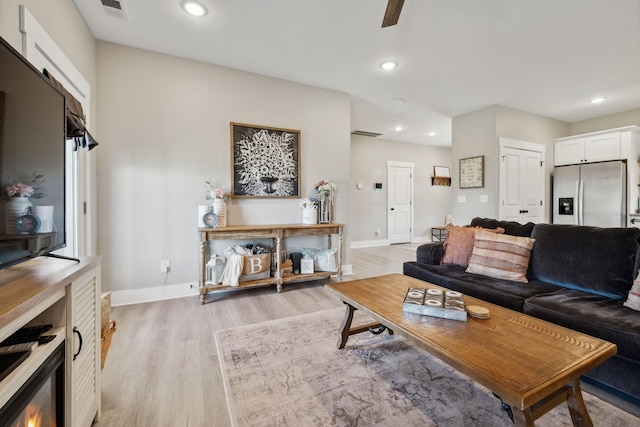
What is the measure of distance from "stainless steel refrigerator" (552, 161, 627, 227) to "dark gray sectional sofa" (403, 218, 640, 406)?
3145 mm

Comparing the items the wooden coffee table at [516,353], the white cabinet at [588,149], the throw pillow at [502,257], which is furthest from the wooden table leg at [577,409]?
the white cabinet at [588,149]

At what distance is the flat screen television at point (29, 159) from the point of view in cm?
87

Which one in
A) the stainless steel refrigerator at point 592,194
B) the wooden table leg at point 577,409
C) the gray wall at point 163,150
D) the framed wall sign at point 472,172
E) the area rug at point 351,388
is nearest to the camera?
the wooden table leg at point 577,409

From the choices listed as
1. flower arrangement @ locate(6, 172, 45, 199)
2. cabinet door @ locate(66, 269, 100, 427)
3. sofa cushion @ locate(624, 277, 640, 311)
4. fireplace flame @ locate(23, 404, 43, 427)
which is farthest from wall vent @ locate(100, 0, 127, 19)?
sofa cushion @ locate(624, 277, 640, 311)

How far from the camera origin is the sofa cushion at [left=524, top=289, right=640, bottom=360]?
51.8 inches

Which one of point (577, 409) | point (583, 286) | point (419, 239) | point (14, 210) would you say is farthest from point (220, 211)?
point (419, 239)

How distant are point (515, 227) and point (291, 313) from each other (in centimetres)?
217

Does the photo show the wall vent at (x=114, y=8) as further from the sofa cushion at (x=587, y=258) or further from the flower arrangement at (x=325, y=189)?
the sofa cushion at (x=587, y=258)

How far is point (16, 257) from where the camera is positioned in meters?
0.91

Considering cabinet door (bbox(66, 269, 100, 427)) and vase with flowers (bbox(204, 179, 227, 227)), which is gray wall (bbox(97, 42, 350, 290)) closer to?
vase with flowers (bbox(204, 179, 227, 227))

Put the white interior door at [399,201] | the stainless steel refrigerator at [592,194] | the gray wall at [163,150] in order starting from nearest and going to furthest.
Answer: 1. the gray wall at [163,150]
2. the stainless steel refrigerator at [592,194]
3. the white interior door at [399,201]

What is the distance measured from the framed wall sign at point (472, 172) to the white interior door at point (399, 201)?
2.12 metres

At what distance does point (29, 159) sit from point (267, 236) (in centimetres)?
220

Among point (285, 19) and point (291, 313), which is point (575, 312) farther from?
point (285, 19)
